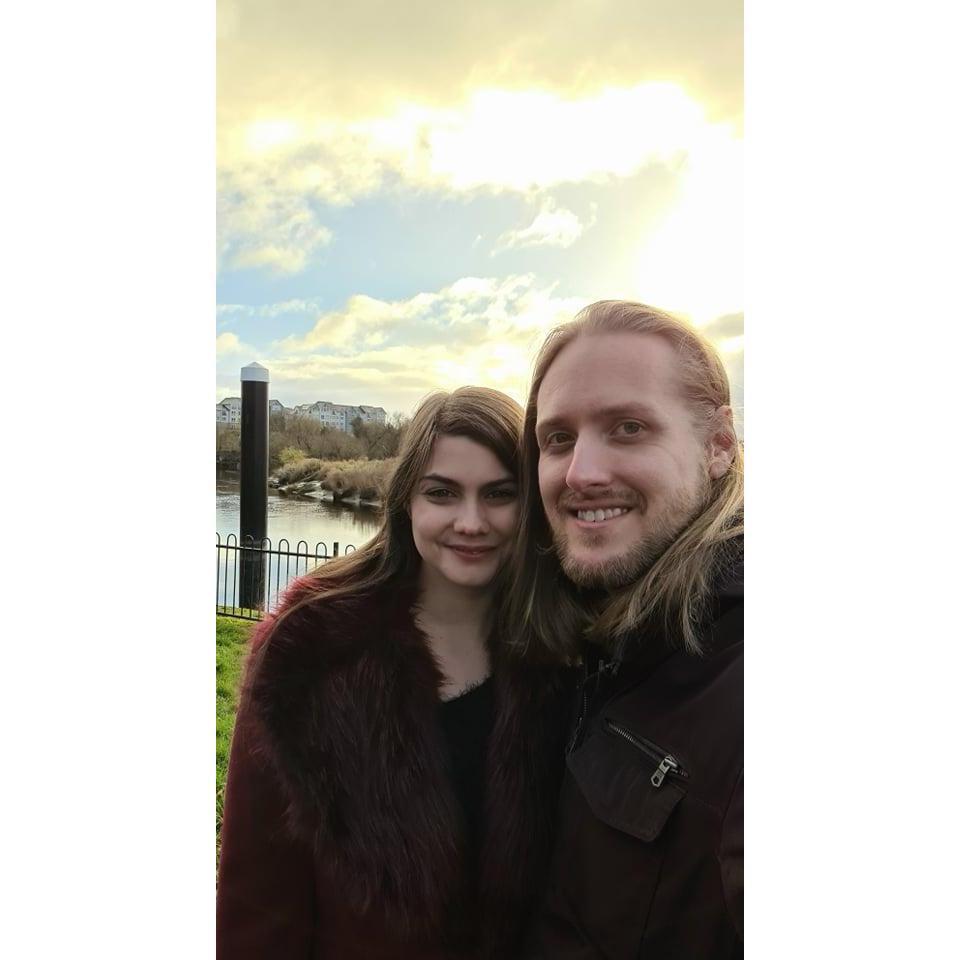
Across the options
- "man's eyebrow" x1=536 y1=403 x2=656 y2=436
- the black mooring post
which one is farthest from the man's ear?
the black mooring post

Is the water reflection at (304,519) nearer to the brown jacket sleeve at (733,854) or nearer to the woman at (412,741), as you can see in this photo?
the woman at (412,741)

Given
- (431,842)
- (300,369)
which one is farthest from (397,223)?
(431,842)

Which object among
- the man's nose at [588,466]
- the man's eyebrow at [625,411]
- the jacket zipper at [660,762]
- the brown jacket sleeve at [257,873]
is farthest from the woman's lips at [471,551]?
the brown jacket sleeve at [257,873]

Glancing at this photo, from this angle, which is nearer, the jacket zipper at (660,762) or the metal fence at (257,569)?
the jacket zipper at (660,762)

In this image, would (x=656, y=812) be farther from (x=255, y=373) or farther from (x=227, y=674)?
(x=255, y=373)

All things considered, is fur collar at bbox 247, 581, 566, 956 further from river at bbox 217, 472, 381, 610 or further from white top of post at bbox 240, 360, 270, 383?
white top of post at bbox 240, 360, 270, 383

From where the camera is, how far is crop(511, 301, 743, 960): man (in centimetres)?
164

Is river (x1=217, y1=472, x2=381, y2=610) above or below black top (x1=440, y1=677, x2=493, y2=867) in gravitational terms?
above

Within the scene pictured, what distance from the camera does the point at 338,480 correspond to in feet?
6.72

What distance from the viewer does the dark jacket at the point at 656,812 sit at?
163cm

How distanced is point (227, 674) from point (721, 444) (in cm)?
128

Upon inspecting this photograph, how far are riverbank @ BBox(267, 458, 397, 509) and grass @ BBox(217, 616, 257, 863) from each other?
0.35 meters
